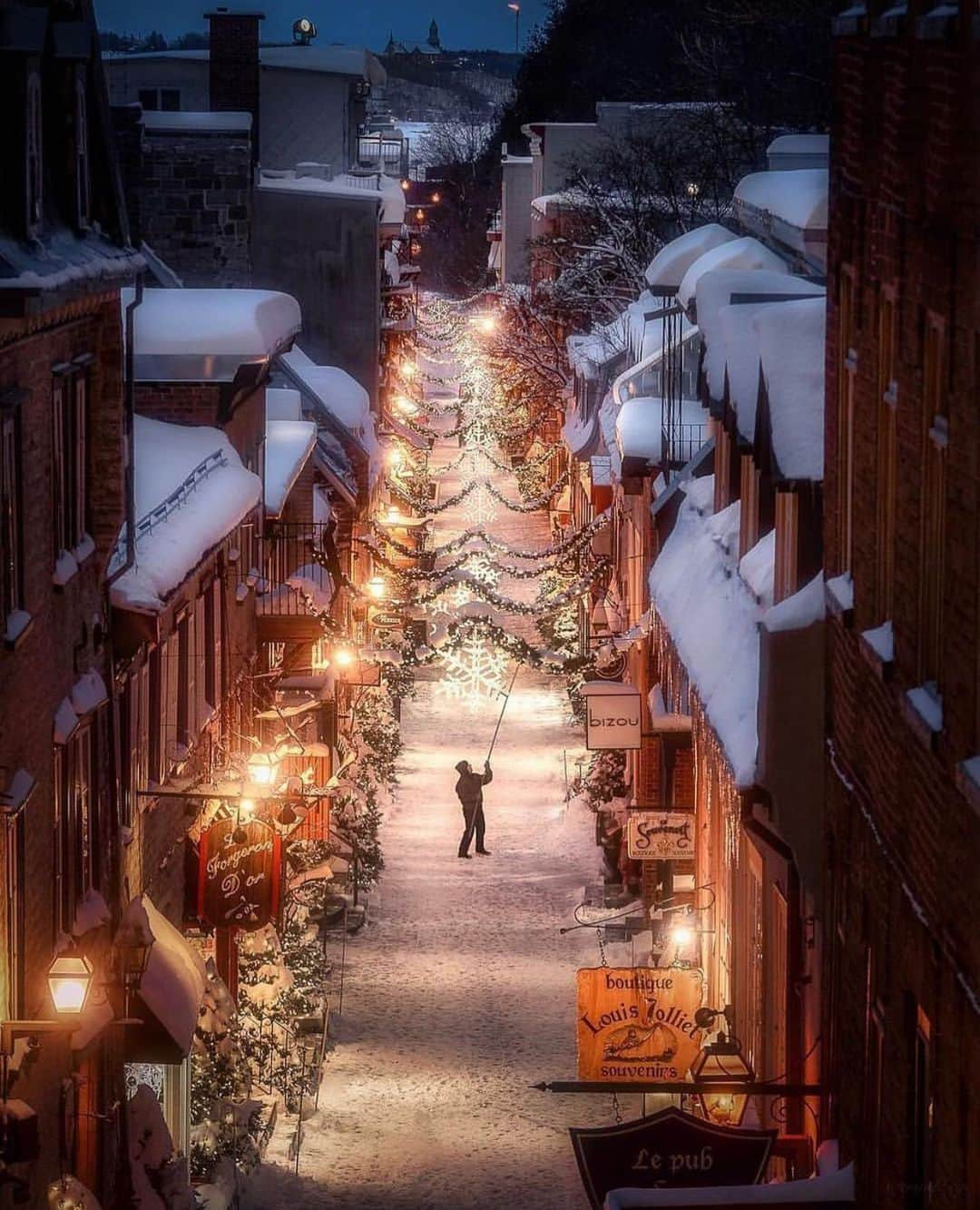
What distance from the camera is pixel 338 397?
41812mm

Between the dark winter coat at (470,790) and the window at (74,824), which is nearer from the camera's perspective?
the window at (74,824)

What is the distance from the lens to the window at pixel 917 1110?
9.19 meters

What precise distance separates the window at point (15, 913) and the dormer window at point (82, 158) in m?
4.17

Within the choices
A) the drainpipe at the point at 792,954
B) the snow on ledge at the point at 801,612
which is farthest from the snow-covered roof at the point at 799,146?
the snow on ledge at the point at 801,612

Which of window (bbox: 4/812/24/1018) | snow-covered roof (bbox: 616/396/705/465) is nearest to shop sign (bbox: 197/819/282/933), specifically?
window (bbox: 4/812/24/1018)

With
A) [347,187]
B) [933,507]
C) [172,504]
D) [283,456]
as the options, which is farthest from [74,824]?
[347,187]

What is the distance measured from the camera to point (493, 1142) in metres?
20.4

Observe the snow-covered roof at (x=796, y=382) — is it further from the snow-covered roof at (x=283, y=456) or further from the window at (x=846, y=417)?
the snow-covered roof at (x=283, y=456)

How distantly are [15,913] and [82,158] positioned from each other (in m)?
5.20

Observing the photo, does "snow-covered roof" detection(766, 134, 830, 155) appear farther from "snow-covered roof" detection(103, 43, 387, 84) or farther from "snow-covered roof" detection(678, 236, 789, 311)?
"snow-covered roof" detection(103, 43, 387, 84)

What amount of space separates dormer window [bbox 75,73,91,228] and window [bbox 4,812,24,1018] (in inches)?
164

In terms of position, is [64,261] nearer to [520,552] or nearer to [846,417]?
[846,417]

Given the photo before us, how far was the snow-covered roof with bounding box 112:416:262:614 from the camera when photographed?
18719mm

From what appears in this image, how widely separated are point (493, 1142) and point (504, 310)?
2242 inches
